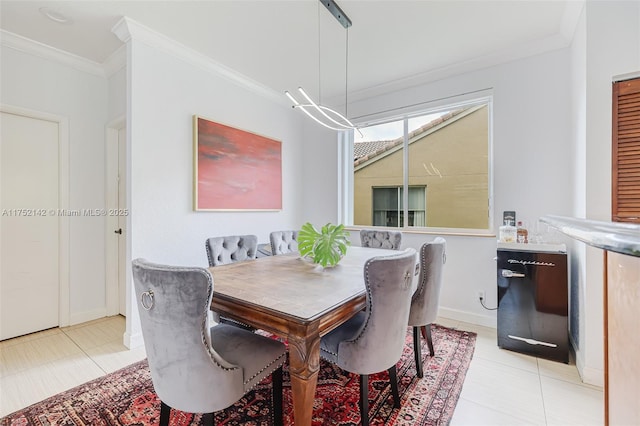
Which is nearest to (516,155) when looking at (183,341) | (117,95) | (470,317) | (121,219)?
(470,317)

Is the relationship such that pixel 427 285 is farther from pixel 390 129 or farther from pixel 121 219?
pixel 121 219

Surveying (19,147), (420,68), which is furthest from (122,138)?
(420,68)

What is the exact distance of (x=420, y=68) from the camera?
3100mm

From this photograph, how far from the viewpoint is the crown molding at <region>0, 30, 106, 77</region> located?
8.14 ft

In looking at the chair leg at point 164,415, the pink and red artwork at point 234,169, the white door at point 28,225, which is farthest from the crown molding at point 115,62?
the chair leg at point 164,415

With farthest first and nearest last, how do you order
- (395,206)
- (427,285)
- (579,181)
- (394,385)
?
1. (395,206)
2. (579,181)
3. (427,285)
4. (394,385)

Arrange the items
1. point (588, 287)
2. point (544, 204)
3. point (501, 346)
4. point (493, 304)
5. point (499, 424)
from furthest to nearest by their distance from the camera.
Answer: point (493, 304) < point (544, 204) < point (501, 346) < point (588, 287) < point (499, 424)

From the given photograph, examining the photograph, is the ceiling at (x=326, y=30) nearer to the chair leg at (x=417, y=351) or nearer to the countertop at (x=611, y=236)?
the countertop at (x=611, y=236)

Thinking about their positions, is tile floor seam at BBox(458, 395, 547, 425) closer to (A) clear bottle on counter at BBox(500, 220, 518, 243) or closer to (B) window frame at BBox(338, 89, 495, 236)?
(A) clear bottle on counter at BBox(500, 220, 518, 243)

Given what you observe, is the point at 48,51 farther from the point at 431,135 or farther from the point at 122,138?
the point at 431,135

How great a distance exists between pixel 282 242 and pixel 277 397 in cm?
170

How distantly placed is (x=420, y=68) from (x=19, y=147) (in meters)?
4.08

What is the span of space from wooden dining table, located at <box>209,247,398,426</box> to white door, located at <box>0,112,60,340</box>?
7.02ft

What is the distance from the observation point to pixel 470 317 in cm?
298
